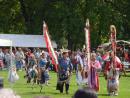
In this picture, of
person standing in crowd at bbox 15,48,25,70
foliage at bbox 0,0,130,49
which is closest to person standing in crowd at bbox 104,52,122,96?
person standing in crowd at bbox 15,48,25,70

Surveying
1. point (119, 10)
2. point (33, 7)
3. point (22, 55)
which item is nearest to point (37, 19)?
point (33, 7)

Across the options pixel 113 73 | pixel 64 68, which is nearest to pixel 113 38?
pixel 113 73

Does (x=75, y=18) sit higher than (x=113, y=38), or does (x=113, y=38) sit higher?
(x=75, y=18)

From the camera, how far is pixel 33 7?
57.2m

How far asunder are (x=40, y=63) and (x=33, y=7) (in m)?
33.9

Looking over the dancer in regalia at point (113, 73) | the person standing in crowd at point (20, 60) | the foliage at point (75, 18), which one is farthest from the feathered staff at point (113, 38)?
the foliage at point (75, 18)

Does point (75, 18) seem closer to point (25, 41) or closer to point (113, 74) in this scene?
point (25, 41)

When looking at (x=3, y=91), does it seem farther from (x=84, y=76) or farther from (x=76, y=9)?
(x=76, y=9)

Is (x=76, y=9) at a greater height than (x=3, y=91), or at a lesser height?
greater

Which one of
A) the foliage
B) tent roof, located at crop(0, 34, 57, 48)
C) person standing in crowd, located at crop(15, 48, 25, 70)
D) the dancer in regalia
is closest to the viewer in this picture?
the dancer in regalia

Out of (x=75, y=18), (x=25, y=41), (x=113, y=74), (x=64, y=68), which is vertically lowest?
(x=113, y=74)

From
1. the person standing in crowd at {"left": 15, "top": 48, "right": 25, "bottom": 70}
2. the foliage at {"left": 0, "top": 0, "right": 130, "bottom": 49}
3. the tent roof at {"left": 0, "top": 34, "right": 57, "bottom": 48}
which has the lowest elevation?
the person standing in crowd at {"left": 15, "top": 48, "right": 25, "bottom": 70}

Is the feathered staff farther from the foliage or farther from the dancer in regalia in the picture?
the foliage

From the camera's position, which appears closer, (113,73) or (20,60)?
(113,73)
